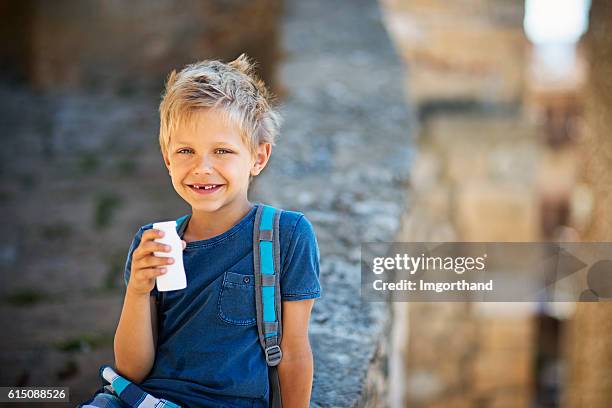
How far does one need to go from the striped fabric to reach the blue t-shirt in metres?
0.03

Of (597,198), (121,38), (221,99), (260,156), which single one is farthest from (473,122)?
(221,99)

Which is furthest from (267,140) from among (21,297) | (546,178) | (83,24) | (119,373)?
(546,178)

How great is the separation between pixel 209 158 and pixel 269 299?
0.25 meters

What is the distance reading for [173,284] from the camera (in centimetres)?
104

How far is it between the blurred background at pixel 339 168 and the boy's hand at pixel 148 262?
47 cm

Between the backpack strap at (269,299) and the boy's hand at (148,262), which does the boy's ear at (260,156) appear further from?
the boy's hand at (148,262)

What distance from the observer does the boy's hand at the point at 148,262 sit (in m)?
1.02

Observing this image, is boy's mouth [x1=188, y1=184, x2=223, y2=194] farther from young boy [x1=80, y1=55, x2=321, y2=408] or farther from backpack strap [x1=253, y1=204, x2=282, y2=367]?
backpack strap [x1=253, y1=204, x2=282, y2=367]

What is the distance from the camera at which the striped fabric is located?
1.05 meters

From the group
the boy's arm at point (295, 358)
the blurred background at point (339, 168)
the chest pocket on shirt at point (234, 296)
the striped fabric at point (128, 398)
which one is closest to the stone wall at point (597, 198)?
the blurred background at point (339, 168)

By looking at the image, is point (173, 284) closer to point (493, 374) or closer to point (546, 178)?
point (493, 374)

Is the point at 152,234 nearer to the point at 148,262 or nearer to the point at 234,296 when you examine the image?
the point at 148,262

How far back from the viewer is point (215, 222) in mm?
1159

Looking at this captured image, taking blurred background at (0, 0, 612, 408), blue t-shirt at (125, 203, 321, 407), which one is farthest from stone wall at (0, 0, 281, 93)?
blue t-shirt at (125, 203, 321, 407)
